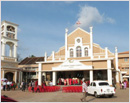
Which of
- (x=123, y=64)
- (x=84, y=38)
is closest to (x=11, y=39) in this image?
(x=84, y=38)

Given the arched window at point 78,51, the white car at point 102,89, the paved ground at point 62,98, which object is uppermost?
the arched window at point 78,51

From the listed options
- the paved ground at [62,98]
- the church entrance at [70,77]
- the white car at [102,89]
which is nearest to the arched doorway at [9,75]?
the church entrance at [70,77]

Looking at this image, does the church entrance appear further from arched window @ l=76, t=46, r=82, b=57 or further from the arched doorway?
the arched doorway

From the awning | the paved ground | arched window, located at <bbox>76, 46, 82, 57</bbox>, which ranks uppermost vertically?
arched window, located at <bbox>76, 46, 82, 57</bbox>

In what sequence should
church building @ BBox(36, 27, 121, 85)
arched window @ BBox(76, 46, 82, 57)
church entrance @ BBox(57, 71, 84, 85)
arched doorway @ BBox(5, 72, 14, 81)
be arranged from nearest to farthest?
church building @ BBox(36, 27, 121, 85)
church entrance @ BBox(57, 71, 84, 85)
arched window @ BBox(76, 46, 82, 57)
arched doorway @ BBox(5, 72, 14, 81)

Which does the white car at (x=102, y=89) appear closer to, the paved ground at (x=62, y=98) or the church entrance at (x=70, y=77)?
the paved ground at (x=62, y=98)

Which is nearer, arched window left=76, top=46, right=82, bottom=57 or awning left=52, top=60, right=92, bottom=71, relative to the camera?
awning left=52, top=60, right=92, bottom=71

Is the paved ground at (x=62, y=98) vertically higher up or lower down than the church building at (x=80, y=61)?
lower down

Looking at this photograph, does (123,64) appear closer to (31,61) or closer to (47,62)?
(47,62)

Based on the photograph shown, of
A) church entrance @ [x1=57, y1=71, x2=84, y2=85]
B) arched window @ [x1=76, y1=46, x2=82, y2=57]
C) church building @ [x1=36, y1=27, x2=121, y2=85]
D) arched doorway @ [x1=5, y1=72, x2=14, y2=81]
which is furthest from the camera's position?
arched doorway @ [x1=5, y1=72, x2=14, y2=81]

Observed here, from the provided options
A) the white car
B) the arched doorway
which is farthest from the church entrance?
the white car

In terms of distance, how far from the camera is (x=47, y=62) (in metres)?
32.2

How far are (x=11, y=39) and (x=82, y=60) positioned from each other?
1460 centimetres

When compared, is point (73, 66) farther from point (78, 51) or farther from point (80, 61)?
point (78, 51)
